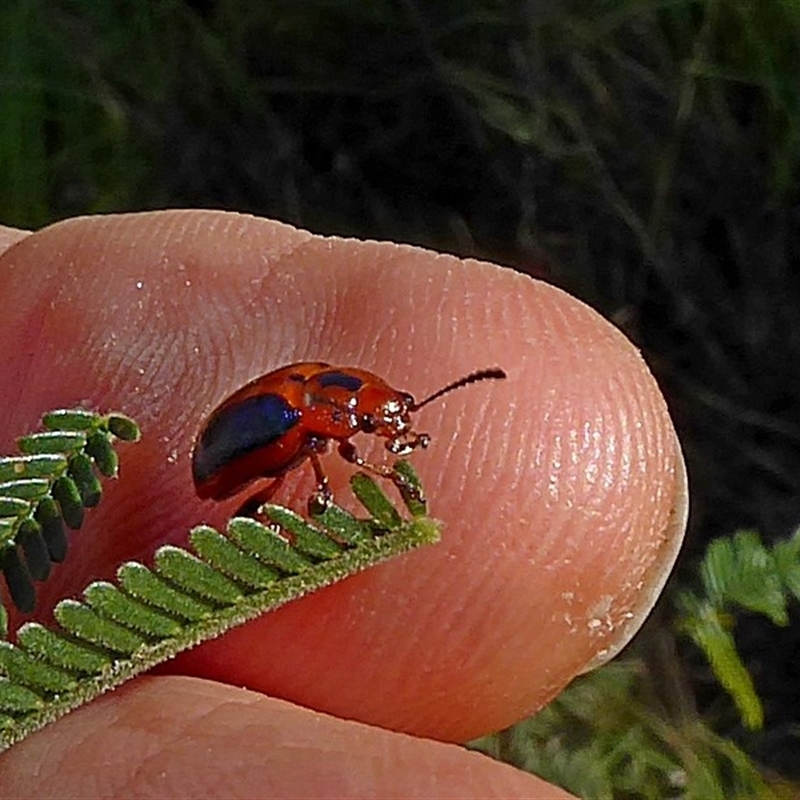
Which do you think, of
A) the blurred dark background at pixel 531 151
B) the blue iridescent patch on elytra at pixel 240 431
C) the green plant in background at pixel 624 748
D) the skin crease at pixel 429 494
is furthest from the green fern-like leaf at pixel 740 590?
the blue iridescent patch on elytra at pixel 240 431

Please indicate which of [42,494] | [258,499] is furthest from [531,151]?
[42,494]

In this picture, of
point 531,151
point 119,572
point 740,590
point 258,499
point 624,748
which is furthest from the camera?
point 531,151

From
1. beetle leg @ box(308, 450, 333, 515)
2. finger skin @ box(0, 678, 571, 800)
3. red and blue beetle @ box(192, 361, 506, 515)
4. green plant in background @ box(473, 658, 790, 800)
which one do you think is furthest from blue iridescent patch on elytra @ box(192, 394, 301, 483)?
green plant in background @ box(473, 658, 790, 800)

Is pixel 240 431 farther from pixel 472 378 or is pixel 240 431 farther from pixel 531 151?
pixel 531 151

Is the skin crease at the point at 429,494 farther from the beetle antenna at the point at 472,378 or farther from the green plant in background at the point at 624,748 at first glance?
the green plant in background at the point at 624,748

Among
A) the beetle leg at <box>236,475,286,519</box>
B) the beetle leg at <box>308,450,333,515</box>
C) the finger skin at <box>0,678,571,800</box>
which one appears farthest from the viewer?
the beetle leg at <box>236,475,286,519</box>

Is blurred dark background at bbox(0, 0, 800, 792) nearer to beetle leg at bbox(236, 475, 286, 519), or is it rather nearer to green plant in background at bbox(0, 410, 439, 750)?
beetle leg at bbox(236, 475, 286, 519)

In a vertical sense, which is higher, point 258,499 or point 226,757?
point 258,499
